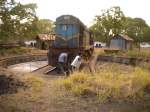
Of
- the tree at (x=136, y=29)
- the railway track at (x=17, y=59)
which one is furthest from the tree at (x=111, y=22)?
the railway track at (x=17, y=59)

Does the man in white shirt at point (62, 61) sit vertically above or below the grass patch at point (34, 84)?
above

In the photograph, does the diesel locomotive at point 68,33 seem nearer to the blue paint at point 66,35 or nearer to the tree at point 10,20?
the blue paint at point 66,35

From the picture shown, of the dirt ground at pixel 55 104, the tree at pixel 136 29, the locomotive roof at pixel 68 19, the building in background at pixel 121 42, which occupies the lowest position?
the dirt ground at pixel 55 104

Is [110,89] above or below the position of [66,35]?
below

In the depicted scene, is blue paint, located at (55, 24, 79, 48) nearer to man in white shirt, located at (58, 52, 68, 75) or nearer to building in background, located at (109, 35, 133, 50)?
man in white shirt, located at (58, 52, 68, 75)

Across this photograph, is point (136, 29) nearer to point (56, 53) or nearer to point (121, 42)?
point (121, 42)

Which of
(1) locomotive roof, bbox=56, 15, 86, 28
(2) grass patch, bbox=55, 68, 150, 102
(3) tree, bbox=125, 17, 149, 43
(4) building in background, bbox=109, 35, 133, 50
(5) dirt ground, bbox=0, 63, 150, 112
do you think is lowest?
(5) dirt ground, bbox=0, 63, 150, 112

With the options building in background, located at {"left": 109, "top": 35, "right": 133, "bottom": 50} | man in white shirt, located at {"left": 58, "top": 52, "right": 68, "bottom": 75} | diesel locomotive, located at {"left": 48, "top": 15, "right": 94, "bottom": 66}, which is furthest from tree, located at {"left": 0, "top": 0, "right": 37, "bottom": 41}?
building in background, located at {"left": 109, "top": 35, "right": 133, "bottom": 50}

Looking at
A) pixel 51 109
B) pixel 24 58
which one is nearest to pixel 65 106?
pixel 51 109

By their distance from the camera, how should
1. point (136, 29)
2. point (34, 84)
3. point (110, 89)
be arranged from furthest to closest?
1. point (136, 29)
2. point (34, 84)
3. point (110, 89)

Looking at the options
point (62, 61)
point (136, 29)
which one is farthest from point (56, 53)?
point (136, 29)

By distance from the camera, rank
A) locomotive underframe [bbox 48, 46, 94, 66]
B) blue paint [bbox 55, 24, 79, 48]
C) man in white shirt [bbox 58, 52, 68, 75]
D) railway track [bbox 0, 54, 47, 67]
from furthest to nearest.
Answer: railway track [bbox 0, 54, 47, 67]
blue paint [bbox 55, 24, 79, 48]
locomotive underframe [bbox 48, 46, 94, 66]
man in white shirt [bbox 58, 52, 68, 75]

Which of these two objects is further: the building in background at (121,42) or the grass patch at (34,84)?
the building in background at (121,42)

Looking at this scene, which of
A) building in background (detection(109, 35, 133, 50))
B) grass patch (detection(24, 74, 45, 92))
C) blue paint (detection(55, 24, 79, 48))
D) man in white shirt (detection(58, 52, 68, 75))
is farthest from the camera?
building in background (detection(109, 35, 133, 50))
